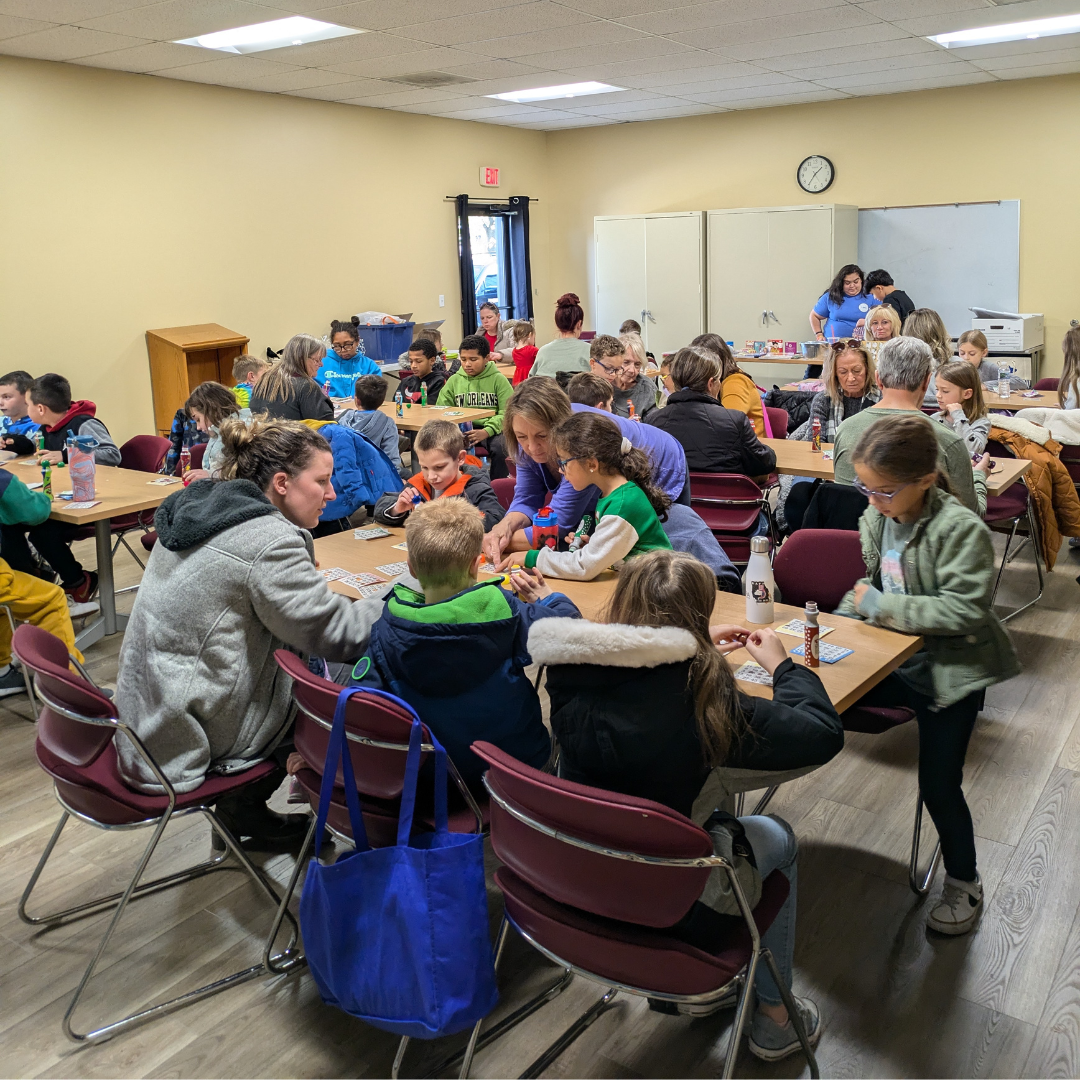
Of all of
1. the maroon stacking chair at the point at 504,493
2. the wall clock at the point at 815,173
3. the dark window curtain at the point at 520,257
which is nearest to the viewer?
the maroon stacking chair at the point at 504,493

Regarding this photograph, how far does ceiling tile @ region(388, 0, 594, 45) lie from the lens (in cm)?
583

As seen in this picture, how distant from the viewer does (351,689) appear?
196 cm

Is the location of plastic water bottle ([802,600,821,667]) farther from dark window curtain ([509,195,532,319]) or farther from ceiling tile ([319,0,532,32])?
dark window curtain ([509,195,532,319])

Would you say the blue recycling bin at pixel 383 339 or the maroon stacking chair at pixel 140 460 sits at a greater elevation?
the blue recycling bin at pixel 383 339

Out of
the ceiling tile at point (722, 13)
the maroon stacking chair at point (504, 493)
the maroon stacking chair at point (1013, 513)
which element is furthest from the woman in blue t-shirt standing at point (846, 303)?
the maroon stacking chair at point (504, 493)

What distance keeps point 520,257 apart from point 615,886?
417 inches

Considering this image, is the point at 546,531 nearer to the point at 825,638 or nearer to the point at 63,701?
the point at 825,638

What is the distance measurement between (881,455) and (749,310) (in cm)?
823

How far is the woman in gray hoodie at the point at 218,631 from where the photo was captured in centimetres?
236

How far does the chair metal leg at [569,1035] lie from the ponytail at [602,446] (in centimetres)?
143

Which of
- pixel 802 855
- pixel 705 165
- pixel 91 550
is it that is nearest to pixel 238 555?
pixel 802 855

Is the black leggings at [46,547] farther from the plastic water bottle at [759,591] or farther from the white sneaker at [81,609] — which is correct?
the plastic water bottle at [759,591]

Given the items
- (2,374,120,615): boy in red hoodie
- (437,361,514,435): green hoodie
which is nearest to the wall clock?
(437,361,514,435): green hoodie

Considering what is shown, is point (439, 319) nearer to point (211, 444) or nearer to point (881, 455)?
point (211, 444)
